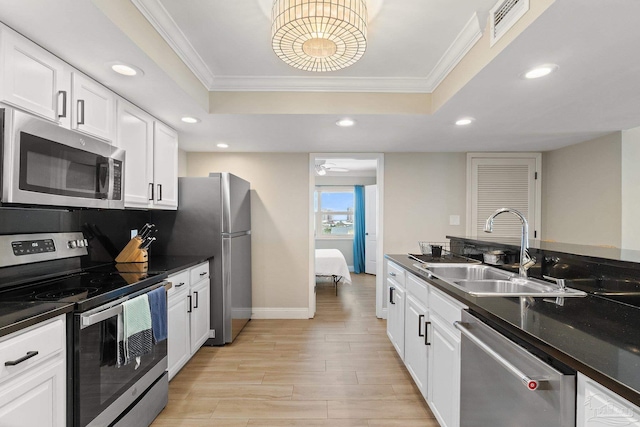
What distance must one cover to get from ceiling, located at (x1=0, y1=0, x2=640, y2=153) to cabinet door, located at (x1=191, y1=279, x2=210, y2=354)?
1495 millimetres

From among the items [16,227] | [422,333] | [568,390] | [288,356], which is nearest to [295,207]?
[288,356]

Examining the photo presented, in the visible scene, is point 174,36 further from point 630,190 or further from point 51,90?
point 630,190

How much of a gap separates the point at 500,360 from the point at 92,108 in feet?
8.07

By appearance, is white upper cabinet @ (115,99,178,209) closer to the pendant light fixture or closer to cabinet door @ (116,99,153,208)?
cabinet door @ (116,99,153,208)

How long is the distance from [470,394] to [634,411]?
85 centimetres

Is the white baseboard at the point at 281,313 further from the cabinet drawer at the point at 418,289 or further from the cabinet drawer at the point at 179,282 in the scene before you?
the cabinet drawer at the point at 418,289

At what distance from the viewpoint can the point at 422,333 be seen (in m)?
2.12

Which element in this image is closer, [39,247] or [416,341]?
[39,247]

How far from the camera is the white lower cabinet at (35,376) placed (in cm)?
110

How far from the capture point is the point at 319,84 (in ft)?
8.28

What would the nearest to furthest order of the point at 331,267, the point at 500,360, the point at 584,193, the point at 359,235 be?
1. the point at 500,360
2. the point at 584,193
3. the point at 331,267
4. the point at 359,235

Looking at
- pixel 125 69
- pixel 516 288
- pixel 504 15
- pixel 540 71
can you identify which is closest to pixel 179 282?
pixel 125 69

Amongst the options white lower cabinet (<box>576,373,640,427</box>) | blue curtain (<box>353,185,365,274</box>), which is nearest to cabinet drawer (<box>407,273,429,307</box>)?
white lower cabinet (<box>576,373,640,427</box>)

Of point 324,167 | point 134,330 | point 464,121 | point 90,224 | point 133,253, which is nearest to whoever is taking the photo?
point 134,330
